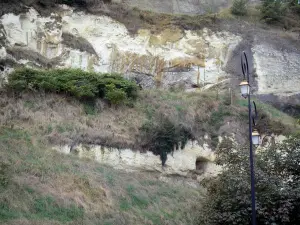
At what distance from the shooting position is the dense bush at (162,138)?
22.0 metres

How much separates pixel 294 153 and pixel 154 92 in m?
14.0

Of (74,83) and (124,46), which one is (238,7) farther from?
(74,83)

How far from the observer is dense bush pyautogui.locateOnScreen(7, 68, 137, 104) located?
21.5m

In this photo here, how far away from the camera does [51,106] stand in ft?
70.9

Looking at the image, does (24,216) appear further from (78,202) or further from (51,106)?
(51,106)

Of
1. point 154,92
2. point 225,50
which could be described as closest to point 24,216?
point 154,92

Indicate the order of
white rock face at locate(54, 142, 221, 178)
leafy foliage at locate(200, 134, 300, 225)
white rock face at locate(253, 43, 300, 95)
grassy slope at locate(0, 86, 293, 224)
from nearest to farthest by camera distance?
leafy foliage at locate(200, 134, 300, 225), grassy slope at locate(0, 86, 293, 224), white rock face at locate(54, 142, 221, 178), white rock face at locate(253, 43, 300, 95)

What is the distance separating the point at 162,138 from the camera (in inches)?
871

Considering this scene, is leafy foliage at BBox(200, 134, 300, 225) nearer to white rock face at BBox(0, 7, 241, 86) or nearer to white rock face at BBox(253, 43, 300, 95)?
white rock face at BBox(0, 7, 241, 86)

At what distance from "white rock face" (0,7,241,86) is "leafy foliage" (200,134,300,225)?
690 inches

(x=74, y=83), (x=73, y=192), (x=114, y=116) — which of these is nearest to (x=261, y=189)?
(x=73, y=192)

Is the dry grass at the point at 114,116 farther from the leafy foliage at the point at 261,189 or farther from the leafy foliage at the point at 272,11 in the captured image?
the leafy foliage at the point at 272,11

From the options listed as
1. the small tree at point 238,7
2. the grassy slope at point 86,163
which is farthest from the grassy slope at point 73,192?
the small tree at point 238,7

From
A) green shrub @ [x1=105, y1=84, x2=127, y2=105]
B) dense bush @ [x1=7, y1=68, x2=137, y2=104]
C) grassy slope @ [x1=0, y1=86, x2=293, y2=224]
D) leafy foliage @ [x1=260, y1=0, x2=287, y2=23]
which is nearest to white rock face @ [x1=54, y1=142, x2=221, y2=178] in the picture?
grassy slope @ [x1=0, y1=86, x2=293, y2=224]
